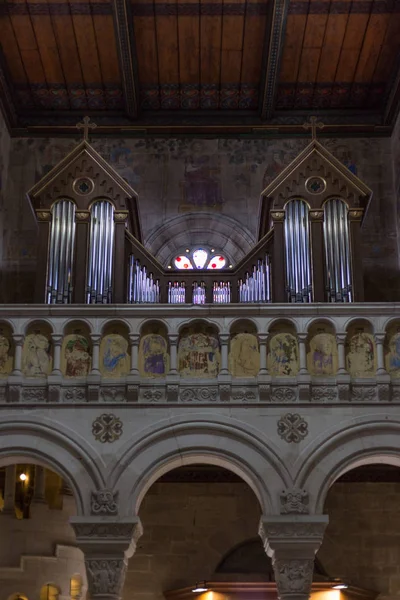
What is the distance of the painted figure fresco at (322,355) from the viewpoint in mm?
14695

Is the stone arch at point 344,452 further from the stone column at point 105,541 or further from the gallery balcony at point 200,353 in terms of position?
the stone column at point 105,541

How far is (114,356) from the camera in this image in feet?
48.6

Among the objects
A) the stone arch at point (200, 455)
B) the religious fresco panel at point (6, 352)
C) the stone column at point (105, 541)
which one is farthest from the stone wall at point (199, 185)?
the stone column at point (105, 541)

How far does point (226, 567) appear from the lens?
57.4 feet

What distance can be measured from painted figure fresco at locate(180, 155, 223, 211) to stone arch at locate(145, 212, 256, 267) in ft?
0.68

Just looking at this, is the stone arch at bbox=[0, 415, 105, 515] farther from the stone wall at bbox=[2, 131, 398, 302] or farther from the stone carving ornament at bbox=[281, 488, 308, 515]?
the stone wall at bbox=[2, 131, 398, 302]

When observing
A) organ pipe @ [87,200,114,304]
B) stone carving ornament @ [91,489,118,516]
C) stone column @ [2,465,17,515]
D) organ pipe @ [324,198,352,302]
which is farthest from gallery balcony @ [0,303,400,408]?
stone column @ [2,465,17,515]

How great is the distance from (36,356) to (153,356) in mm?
1593

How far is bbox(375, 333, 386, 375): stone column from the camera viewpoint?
47.7 feet

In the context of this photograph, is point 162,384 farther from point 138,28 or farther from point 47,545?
point 138,28

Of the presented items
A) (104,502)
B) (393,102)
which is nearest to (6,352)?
(104,502)

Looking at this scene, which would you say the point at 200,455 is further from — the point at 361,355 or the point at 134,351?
the point at 361,355

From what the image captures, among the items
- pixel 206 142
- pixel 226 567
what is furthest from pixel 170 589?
pixel 206 142

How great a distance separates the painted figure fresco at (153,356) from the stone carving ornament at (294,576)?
2.97 m
